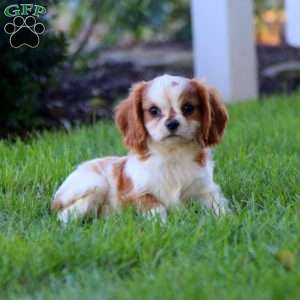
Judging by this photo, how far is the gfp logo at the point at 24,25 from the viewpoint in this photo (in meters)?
6.43

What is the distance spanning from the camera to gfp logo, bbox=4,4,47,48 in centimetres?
643

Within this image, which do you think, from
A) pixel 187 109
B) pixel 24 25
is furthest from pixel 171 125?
pixel 24 25

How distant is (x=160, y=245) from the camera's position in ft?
12.8

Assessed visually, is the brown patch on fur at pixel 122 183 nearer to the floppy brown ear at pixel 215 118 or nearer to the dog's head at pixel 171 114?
the dog's head at pixel 171 114

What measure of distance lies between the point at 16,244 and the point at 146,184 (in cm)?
94

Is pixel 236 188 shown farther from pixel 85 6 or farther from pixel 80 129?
pixel 85 6

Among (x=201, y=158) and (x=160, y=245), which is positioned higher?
(x=201, y=158)

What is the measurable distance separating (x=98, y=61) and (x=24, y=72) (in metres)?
3.40

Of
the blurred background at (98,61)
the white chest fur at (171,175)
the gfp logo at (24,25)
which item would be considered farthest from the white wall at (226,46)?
the white chest fur at (171,175)

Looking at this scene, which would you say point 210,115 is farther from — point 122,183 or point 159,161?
point 122,183

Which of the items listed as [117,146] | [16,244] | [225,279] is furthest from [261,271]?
[117,146]

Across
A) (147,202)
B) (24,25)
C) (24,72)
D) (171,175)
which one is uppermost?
(24,25)

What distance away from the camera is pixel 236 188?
5031mm

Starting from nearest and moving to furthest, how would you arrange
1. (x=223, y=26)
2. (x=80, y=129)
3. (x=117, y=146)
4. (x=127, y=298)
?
1. (x=127, y=298)
2. (x=117, y=146)
3. (x=80, y=129)
4. (x=223, y=26)
